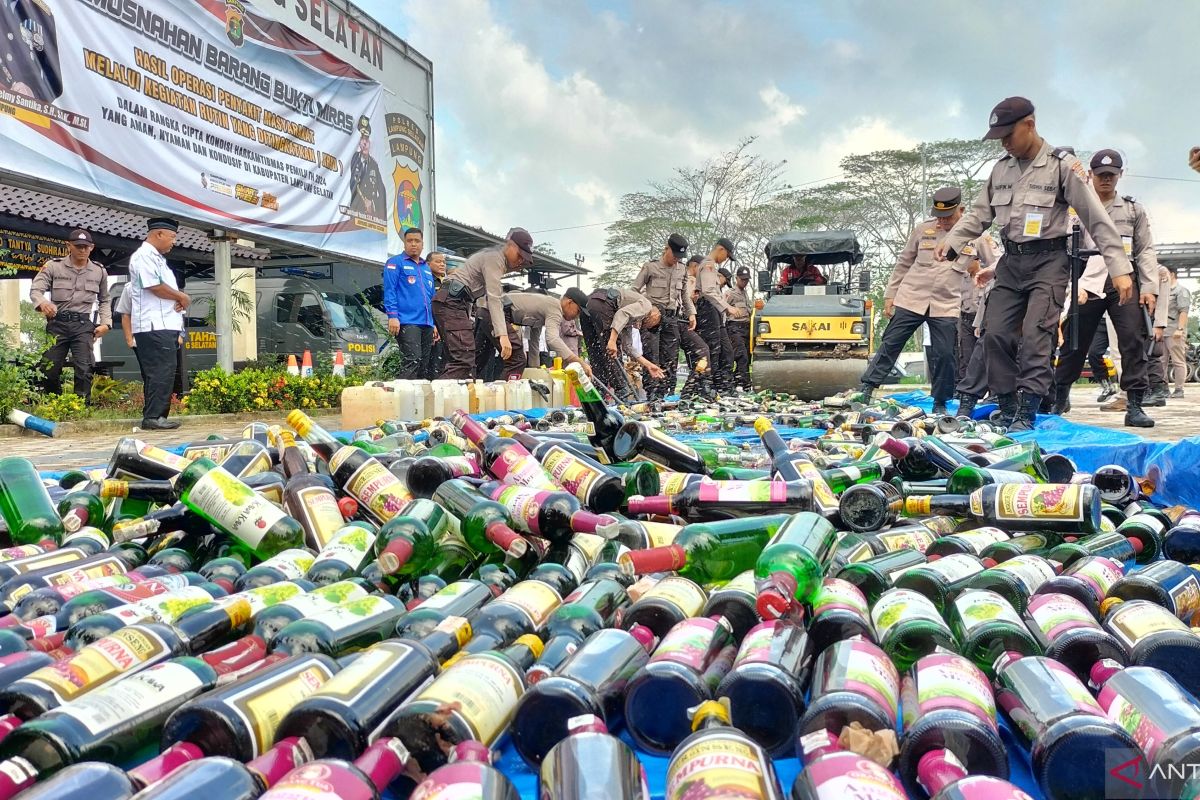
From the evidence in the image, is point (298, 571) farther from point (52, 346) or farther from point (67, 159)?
point (52, 346)

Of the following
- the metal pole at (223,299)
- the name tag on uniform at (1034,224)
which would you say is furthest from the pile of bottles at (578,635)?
the metal pole at (223,299)

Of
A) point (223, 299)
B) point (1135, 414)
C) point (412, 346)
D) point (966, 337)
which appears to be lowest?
point (1135, 414)

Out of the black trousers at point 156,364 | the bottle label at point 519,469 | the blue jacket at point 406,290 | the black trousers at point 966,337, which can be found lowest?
the bottle label at point 519,469

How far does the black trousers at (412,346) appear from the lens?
30.3 ft

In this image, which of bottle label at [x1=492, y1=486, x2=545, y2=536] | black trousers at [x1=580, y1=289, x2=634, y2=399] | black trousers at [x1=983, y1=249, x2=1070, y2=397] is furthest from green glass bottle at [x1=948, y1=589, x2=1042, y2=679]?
black trousers at [x1=580, y1=289, x2=634, y2=399]

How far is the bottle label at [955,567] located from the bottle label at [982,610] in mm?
130

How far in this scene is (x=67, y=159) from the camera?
7164mm

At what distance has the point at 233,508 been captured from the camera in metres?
2.19

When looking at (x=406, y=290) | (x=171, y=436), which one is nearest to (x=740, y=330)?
(x=406, y=290)

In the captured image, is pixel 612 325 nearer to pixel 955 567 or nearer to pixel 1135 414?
pixel 1135 414

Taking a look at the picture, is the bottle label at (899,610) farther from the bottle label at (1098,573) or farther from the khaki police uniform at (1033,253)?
the khaki police uniform at (1033,253)

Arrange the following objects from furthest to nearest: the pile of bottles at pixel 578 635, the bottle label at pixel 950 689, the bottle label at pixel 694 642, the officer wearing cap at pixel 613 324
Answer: the officer wearing cap at pixel 613 324
the bottle label at pixel 694 642
the bottle label at pixel 950 689
the pile of bottles at pixel 578 635

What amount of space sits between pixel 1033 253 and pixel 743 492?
4133 mm

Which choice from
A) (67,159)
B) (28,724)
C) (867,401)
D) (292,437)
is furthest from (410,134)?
(28,724)
